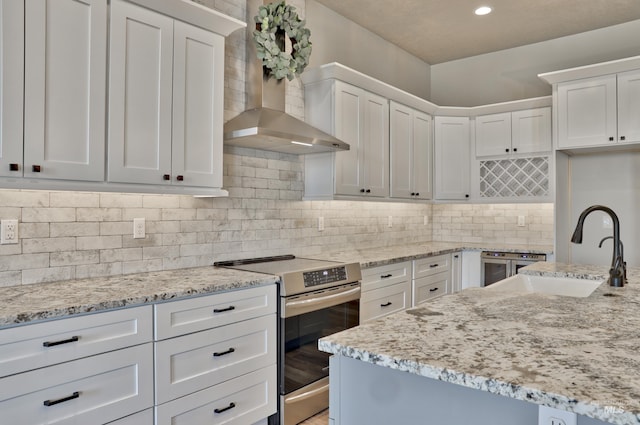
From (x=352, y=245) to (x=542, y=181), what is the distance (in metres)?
2.08

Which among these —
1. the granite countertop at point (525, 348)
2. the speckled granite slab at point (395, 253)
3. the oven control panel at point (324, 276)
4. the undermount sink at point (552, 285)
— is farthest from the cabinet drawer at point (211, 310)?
the undermount sink at point (552, 285)

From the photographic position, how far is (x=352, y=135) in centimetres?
363

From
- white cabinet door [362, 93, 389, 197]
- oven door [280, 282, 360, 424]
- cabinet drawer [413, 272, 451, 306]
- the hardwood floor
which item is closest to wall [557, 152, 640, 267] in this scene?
cabinet drawer [413, 272, 451, 306]

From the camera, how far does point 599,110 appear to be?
391 centimetres

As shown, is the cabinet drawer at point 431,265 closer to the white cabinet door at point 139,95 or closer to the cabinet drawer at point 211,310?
the cabinet drawer at point 211,310

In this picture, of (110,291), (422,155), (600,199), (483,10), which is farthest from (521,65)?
(110,291)

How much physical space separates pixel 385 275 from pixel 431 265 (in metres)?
0.89

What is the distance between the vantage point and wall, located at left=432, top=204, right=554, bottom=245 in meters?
4.73

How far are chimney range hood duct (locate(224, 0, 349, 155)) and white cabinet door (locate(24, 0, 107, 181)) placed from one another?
2.89 feet

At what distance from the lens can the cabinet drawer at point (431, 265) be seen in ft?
12.9

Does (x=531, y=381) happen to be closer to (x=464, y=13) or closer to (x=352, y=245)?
(x=352, y=245)

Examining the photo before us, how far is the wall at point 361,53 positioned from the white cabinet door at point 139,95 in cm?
170

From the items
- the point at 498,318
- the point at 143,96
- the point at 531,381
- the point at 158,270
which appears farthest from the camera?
the point at 158,270

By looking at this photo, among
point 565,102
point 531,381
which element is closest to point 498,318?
point 531,381
